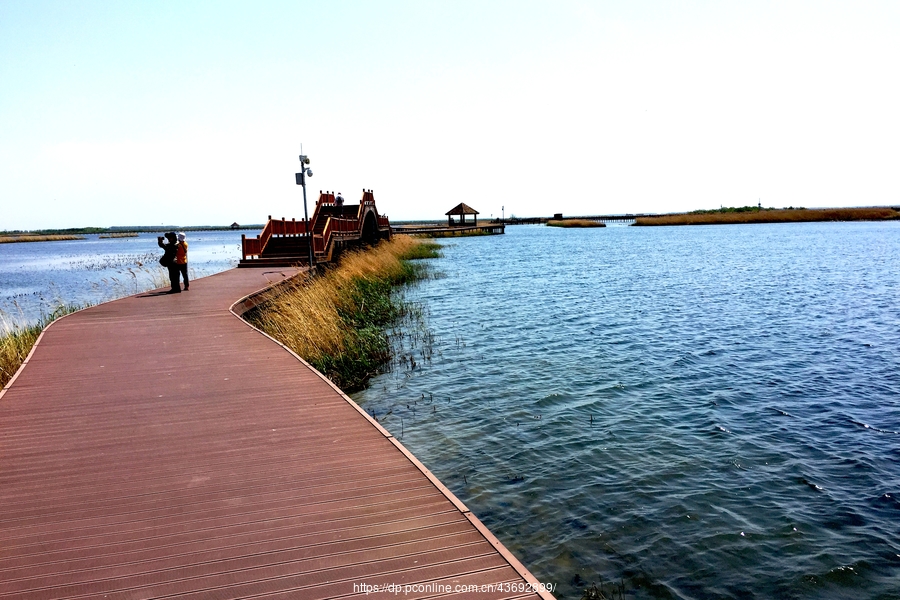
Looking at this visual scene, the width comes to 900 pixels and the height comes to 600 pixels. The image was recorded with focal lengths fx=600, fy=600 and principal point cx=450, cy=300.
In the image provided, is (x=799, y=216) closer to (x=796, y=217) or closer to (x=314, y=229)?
(x=796, y=217)

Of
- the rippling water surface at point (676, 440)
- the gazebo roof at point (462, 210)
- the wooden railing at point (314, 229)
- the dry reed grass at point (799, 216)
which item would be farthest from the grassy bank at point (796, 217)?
the rippling water surface at point (676, 440)

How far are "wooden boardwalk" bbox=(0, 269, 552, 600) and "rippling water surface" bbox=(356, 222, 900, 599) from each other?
5.21 ft

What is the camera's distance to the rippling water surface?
5.31 meters

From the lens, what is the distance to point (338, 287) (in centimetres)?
1853

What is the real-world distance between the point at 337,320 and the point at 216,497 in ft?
31.1

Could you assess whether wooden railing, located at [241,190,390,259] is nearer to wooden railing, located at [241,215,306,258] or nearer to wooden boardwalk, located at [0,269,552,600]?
wooden railing, located at [241,215,306,258]

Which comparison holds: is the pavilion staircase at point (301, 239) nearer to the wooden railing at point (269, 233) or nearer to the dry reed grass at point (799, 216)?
the wooden railing at point (269, 233)

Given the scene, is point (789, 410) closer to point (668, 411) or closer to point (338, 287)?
point (668, 411)

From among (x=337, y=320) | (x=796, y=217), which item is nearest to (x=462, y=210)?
(x=796, y=217)

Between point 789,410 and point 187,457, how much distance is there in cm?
826

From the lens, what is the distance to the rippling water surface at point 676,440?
5312 mm

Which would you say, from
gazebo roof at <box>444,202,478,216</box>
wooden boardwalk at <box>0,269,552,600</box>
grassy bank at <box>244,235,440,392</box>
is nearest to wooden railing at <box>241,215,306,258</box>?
grassy bank at <box>244,235,440,392</box>

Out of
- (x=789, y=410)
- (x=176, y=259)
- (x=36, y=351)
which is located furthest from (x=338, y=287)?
(x=789, y=410)

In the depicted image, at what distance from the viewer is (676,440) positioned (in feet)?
26.2
